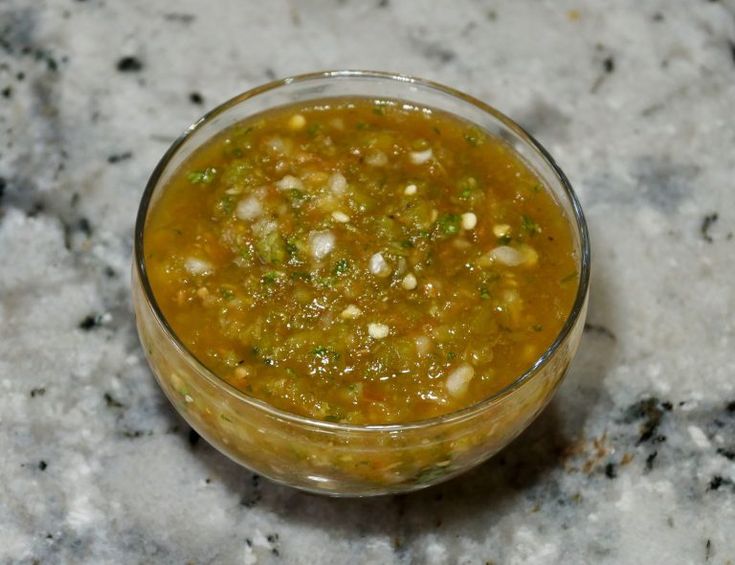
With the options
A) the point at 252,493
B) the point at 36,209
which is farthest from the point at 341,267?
the point at 36,209

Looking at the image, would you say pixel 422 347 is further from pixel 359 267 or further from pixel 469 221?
pixel 469 221

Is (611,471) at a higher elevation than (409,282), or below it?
below

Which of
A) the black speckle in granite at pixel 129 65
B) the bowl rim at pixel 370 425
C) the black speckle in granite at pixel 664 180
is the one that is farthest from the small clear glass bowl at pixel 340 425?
the black speckle in granite at pixel 129 65

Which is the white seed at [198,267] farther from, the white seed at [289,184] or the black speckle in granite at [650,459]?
the black speckle in granite at [650,459]

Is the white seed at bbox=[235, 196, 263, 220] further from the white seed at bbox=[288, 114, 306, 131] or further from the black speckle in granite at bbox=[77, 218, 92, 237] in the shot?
the black speckle in granite at bbox=[77, 218, 92, 237]

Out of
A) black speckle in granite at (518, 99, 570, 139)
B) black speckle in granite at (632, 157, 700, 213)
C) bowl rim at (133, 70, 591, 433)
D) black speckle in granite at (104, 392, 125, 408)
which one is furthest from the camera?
black speckle in granite at (518, 99, 570, 139)

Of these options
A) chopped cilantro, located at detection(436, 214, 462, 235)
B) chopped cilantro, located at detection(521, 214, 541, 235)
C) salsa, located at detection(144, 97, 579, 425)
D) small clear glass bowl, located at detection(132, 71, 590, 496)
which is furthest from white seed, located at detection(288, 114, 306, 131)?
chopped cilantro, located at detection(521, 214, 541, 235)

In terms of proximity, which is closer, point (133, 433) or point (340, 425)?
point (340, 425)
